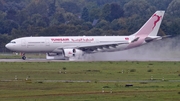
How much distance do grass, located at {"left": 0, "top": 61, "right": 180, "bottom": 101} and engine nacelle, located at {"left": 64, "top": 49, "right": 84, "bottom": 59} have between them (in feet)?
92.7

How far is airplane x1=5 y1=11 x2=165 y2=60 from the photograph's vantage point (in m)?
97.6

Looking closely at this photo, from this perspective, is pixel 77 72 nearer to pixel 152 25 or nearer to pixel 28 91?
pixel 28 91

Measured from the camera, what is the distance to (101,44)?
9806 centimetres

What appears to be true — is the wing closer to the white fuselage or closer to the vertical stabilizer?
the white fuselage

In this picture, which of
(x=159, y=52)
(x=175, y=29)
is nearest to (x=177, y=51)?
(x=159, y=52)

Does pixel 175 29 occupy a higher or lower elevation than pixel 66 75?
higher

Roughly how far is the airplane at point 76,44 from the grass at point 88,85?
29962 mm

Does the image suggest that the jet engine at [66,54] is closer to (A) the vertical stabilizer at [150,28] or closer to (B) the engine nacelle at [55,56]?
(B) the engine nacelle at [55,56]

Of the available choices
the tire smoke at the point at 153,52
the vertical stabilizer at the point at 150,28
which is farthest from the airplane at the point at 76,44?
the tire smoke at the point at 153,52

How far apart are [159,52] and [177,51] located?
2.65 m

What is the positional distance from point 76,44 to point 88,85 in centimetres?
4797

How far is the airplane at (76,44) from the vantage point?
97.6m

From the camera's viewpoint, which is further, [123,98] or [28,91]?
[28,91]

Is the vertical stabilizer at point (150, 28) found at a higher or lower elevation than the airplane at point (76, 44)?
higher
